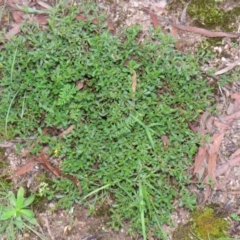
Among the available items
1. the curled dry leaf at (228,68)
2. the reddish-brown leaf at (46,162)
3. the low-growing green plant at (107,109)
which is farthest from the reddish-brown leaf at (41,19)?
the curled dry leaf at (228,68)

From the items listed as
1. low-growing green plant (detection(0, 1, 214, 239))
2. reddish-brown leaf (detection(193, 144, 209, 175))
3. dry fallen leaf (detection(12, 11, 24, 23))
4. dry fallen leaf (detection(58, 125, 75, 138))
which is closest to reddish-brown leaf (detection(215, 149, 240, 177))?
reddish-brown leaf (detection(193, 144, 209, 175))

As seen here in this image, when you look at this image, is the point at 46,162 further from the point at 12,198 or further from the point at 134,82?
the point at 134,82

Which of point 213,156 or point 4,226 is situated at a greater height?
point 213,156

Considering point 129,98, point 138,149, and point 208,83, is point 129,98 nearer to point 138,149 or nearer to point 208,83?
point 138,149

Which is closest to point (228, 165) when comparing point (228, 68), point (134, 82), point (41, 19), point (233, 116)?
point (233, 116)

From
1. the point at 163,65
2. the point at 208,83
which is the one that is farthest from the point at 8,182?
the point at 208,83
